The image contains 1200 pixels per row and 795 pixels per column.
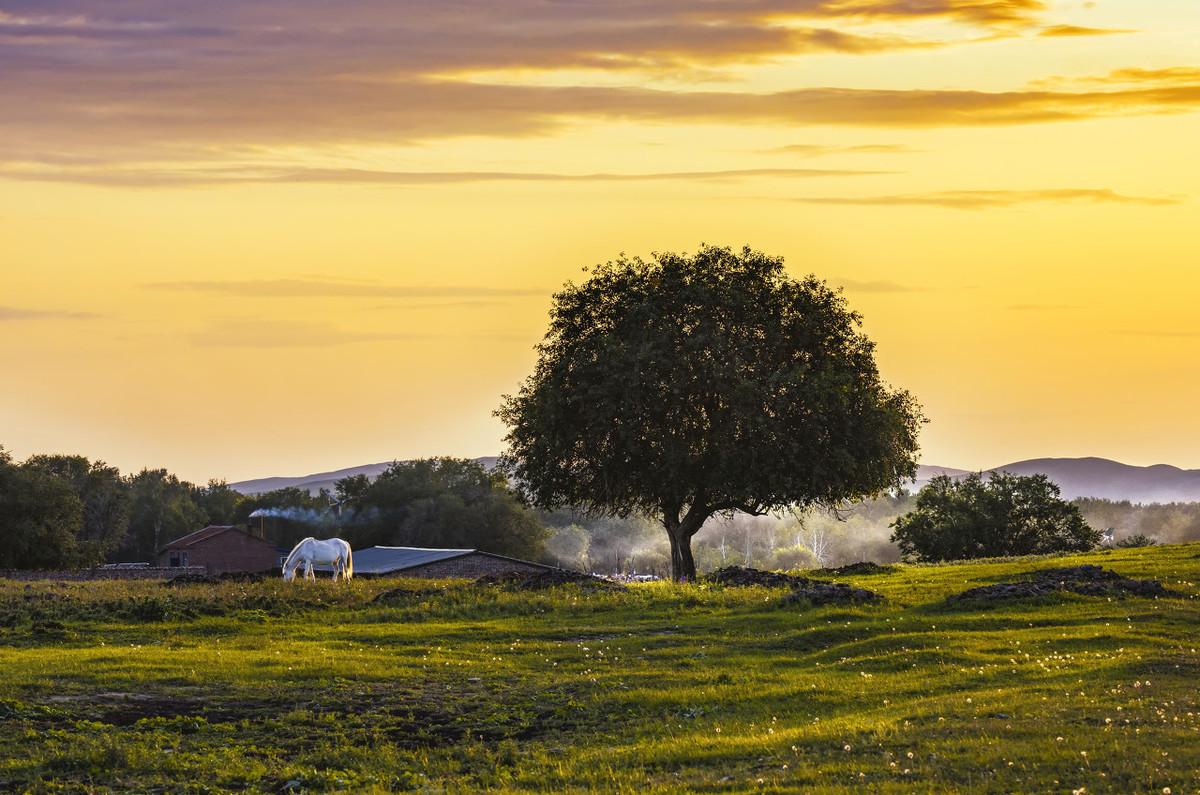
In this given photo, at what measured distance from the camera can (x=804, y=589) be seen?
131 ft

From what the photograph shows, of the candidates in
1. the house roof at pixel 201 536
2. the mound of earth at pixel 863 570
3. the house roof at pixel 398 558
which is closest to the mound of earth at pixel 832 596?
the mound of earth at pixel 863 570

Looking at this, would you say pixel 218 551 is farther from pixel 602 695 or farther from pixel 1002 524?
pixel 602 695

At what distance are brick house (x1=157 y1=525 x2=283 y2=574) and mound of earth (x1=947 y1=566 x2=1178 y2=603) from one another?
90009 mm

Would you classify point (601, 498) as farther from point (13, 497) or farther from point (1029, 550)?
point (13, 497)

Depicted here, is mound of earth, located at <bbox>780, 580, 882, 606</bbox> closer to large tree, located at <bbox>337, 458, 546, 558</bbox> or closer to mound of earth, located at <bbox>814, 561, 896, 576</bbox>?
mound of earth, located at <bbox>814, 561, 896, 576</bbox>

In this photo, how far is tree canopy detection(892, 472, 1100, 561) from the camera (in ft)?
249

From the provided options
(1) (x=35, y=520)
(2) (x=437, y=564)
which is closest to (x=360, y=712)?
(2) (x=437, y=564)

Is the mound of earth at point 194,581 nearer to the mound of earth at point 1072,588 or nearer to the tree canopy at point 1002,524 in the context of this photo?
the mound of earth at point 1072,588

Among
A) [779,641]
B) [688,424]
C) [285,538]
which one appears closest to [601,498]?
[688,424]

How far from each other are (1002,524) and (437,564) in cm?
3254

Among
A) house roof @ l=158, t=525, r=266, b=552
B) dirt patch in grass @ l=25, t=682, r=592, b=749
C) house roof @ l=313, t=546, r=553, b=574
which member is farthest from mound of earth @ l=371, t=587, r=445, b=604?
house roof @ l=158, t=525, r=266, b=552

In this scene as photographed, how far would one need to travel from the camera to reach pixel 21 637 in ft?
108

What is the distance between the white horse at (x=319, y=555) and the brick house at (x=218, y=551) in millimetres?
63332

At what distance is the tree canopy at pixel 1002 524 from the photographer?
7588 centimetres
